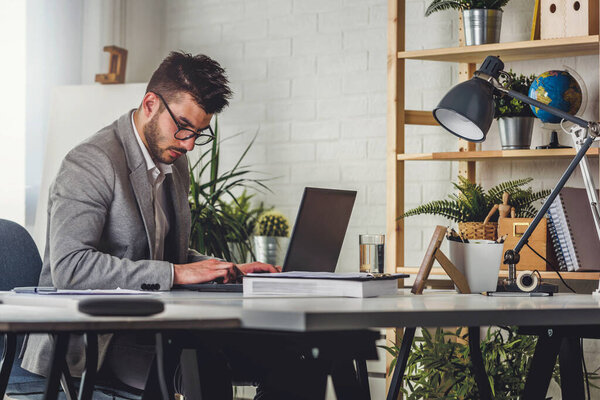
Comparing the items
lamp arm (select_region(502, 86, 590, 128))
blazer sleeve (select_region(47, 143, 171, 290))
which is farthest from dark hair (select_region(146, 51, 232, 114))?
lamp arm (select_region(502, 86, 590, 128))

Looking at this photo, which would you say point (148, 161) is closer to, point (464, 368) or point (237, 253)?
point (464, 368)

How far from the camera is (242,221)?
371 cm

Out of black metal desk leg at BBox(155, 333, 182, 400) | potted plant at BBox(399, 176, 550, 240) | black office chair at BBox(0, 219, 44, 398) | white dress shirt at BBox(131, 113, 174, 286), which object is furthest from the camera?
potted plant at BBox(399, 176, 550, 240)

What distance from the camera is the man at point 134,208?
1.95 metres

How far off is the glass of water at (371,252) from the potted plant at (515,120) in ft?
3.88

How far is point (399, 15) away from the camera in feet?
10.3

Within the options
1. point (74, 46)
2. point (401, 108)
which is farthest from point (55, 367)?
point (74, 46)

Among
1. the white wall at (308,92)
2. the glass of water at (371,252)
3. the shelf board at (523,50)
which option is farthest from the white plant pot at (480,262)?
the white wall at (308,92)

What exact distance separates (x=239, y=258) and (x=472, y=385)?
1348mm

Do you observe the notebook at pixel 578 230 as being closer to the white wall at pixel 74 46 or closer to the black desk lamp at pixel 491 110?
the black desk lamp at pixel 491 110

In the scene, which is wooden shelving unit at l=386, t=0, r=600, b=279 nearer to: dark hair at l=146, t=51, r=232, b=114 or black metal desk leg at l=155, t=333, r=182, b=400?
dark hair at l=146, t=51, r=232, b=114

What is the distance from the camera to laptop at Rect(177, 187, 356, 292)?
6.37ft

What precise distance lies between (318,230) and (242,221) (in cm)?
169

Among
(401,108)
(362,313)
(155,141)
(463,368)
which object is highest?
(401,108)
